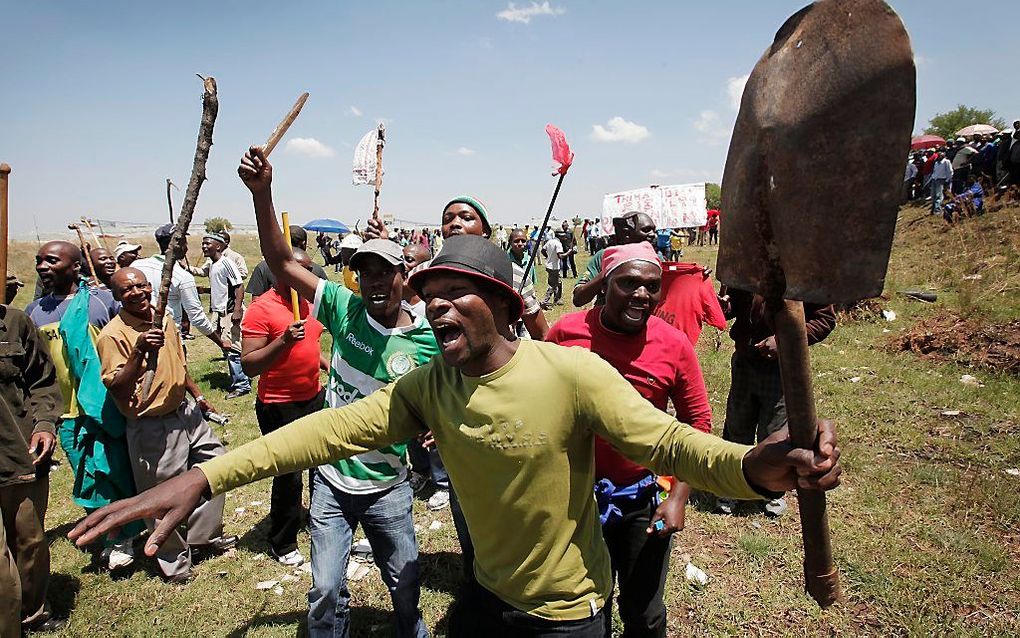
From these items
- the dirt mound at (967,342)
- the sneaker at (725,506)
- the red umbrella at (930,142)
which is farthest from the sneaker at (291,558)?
the red umbrella at (930,142)

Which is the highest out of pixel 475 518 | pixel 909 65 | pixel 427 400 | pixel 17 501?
pixel 909 65

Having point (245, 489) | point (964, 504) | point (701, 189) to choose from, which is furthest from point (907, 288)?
point (245, 489)

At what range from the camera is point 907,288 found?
11.2 m

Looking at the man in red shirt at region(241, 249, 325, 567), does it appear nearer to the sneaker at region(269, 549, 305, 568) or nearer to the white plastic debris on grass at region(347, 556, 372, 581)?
the sneaker at region(269, 549, 305, 568)

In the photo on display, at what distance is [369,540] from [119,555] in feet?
8.26

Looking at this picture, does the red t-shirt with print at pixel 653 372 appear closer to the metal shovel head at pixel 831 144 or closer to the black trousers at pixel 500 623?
the black trousers at pixel 500 623

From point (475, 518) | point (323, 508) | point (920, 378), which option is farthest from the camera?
point (920, 378)

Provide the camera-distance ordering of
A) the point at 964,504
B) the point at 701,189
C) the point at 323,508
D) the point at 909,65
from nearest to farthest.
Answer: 1. the point at 909,65
2. the point at 323,508
3. the point at 964,504
4. the point at 701,189

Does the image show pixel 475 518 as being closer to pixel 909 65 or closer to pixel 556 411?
pixel 556 411

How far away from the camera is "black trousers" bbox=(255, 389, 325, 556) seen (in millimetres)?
4180

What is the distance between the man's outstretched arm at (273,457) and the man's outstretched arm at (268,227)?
98 centimetres

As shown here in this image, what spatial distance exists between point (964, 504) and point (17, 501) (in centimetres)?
639

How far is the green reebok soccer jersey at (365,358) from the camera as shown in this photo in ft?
9.28

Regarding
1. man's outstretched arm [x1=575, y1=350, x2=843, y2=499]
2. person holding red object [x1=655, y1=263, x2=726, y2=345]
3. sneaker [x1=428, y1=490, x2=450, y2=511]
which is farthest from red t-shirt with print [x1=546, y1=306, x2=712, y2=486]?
sneaker [x1=428, y1=490, x2=450, y2=511]
